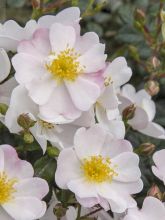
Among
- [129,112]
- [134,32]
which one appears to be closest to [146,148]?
[129,112]

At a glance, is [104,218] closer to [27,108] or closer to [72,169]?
[72,169]

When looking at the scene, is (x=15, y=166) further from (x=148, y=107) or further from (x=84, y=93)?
(x=148, y=107)

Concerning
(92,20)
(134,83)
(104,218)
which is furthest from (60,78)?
(92,20)

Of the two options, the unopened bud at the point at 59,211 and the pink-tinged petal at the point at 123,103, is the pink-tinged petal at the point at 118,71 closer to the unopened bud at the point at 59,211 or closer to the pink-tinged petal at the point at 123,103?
the pink-tinged petal at the point at 123,103

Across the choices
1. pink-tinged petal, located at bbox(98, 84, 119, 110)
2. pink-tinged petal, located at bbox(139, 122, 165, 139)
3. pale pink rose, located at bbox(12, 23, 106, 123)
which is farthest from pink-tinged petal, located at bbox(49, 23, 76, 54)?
pink-tinged petal, located at bbox(139, 122, 165, 139)

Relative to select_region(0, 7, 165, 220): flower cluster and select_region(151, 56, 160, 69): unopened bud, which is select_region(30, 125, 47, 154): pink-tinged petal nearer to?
select_region(0, 7, 165, 220): flower cluster

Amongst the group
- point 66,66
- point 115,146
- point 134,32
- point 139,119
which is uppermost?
point 66,66
